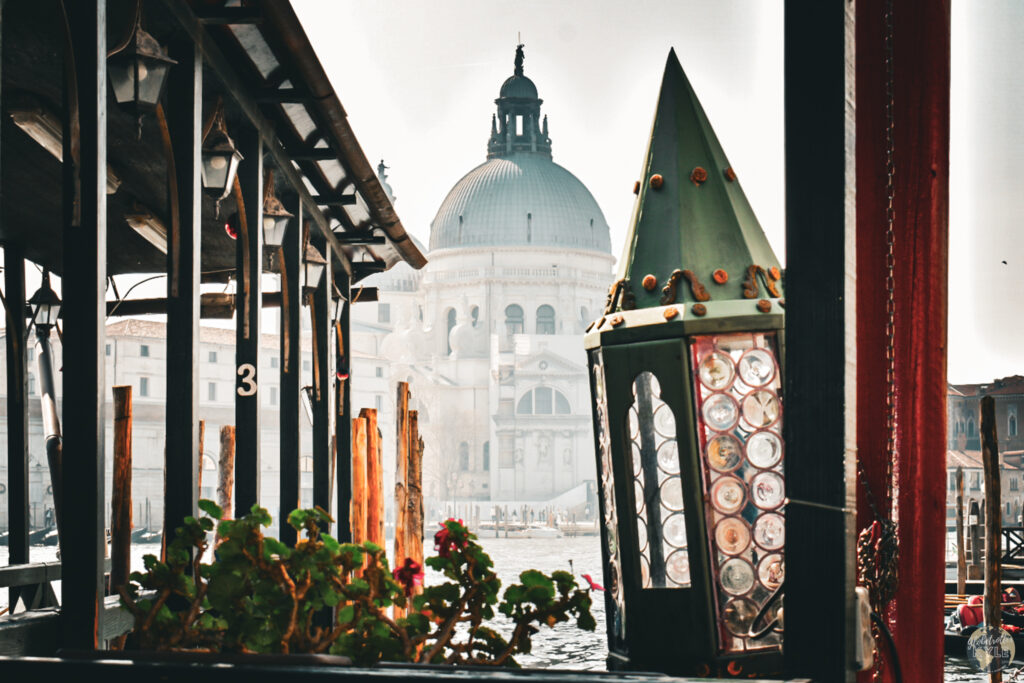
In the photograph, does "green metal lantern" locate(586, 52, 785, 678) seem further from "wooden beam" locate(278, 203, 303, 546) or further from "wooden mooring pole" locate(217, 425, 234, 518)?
"wooden mooring pole" locate(217, 425, 234, 518)

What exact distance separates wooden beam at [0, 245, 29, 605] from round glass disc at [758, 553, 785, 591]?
12.6 feet

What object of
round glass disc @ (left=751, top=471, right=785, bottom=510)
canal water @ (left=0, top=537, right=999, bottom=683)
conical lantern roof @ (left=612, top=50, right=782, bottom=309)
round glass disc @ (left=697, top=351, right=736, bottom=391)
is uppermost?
conical lantern roof @ (left=612, top=50, right=782, bottom=309)

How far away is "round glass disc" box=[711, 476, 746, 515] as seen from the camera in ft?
13.3

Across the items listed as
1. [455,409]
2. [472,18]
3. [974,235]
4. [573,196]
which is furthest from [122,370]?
[974,235]

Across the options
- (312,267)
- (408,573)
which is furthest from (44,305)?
(408,573)

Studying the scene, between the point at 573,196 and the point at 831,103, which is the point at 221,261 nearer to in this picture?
the point at 831,103

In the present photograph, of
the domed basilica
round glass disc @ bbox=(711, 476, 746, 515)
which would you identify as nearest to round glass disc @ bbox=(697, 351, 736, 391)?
round glass disc @ bbox=(711, 476, 746, 515)

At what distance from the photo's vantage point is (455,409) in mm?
68062

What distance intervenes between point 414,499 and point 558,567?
115ft

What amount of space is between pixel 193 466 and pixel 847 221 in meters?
2.50

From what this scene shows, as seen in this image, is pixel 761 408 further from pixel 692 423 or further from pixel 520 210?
pixel 520 210

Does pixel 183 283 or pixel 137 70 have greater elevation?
pixel 137 70

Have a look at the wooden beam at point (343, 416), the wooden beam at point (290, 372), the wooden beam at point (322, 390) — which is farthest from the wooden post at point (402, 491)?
the wooden beam at point (290, 372)

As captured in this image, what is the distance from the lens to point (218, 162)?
473 centimetres
